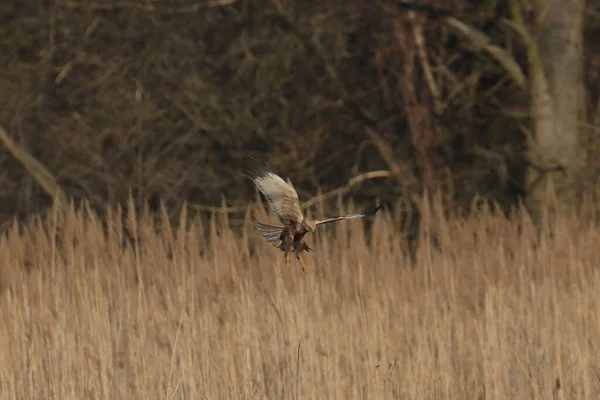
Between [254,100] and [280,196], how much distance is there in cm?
517

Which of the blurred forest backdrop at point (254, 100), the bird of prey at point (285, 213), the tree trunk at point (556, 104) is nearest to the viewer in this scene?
the bird of prey at point (285, 213)

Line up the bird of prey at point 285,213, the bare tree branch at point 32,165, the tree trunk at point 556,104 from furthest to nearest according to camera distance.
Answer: the bare tree branch at point 32,165 < the tree trunk at point 556,104 < the bird of prey at point 285,213

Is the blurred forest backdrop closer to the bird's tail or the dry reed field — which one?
the dry reed field

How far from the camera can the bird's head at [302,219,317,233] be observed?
352cm

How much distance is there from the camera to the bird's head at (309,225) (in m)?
3.52

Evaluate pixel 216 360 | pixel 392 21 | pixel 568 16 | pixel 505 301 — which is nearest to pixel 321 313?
pixel 216 360

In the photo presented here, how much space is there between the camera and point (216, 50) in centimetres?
939

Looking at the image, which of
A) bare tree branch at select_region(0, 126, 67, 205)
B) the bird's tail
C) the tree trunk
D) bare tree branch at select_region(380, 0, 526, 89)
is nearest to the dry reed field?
the bird's tail

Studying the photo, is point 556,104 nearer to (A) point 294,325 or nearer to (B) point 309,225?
(A) point 294,325

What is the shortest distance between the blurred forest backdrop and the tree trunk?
75 centimetres

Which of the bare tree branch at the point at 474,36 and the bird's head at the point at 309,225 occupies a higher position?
the bare tree branch at the point at 474,36

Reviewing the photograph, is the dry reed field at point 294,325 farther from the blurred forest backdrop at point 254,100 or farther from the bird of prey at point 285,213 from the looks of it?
the blurred forest backdrop at point 254,100

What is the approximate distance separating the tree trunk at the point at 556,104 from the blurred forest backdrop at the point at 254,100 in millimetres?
754

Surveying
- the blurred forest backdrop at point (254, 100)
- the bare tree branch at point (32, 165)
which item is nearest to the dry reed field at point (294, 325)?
the blurred forest backdrop at point (254, 100)
